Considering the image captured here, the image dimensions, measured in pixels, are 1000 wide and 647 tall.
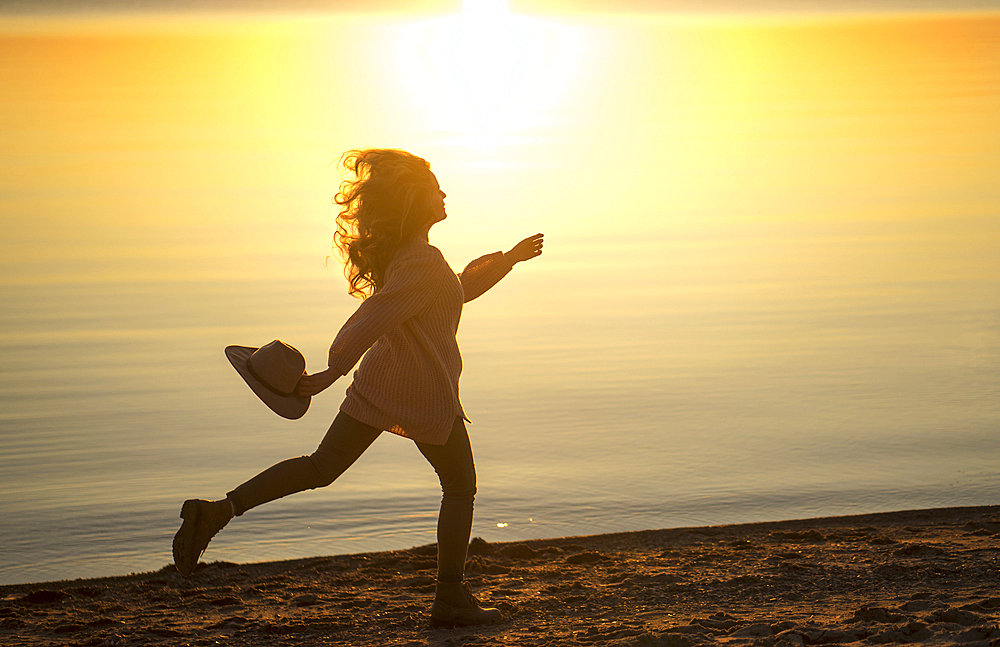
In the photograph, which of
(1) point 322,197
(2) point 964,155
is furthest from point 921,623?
(2) point 964,155

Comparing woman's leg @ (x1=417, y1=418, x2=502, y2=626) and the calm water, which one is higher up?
the calm water

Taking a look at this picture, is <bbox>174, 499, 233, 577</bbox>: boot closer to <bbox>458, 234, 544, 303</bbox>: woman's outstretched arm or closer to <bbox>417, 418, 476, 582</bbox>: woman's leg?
<bbox>417, 418, 476, 582</bbox>: woman's leg

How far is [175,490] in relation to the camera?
6.11 m

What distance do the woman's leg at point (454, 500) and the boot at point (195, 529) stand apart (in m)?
0.68

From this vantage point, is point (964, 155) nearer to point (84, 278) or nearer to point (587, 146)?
point (587, 146)

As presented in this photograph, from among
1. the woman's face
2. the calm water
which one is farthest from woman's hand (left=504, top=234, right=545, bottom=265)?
the calm water

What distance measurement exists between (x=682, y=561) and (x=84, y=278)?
7.67 meters

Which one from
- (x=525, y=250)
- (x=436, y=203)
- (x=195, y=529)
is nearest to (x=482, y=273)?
(x=525, y=250)

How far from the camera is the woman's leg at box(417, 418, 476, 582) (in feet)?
13.6

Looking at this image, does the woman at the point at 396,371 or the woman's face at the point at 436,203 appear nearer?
the woman at the point at 396,371

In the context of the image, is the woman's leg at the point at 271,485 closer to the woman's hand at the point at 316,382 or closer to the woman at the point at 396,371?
the woman at the point at 396,371

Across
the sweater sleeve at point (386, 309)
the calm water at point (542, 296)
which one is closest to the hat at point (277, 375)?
the sweater sleeve at point (386, 309)

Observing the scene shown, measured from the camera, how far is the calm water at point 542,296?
6.00m

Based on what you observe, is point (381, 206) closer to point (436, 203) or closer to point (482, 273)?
point (436, 203)
